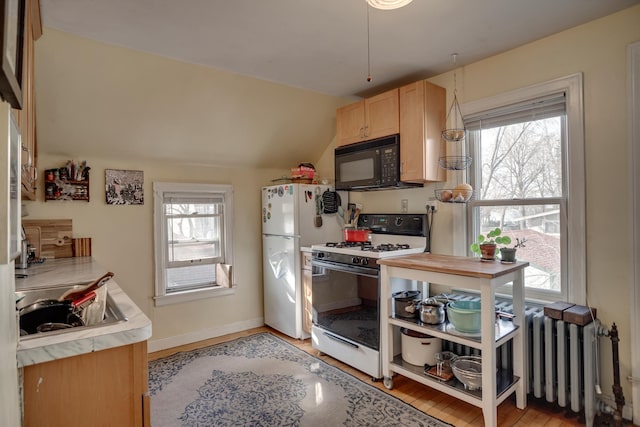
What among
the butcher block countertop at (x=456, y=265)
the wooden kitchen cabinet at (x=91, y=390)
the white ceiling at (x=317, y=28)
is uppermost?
the white ceiling at (x=317, y=28)

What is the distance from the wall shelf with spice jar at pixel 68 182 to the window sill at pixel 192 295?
1.10 m

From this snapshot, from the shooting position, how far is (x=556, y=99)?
7.66 ft

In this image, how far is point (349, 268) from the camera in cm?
275

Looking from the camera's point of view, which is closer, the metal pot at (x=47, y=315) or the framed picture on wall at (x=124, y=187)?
the metal pot at (x=47, y=315)

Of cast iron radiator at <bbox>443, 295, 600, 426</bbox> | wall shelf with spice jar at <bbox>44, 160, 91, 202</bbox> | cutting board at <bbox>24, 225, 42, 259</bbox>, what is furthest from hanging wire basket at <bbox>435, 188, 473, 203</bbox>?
cutting board at <bbox>24, 225, 42, 259</bbox>

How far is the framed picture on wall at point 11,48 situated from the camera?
525 millimetres

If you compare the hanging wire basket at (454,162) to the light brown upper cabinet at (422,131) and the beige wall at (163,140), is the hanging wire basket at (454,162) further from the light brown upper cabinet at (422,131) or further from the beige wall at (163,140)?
the beige wall at (163,140)

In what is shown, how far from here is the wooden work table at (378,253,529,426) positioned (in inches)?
76.4

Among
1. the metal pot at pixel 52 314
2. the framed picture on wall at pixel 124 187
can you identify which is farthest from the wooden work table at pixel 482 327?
the framed picture on wall at pixel 124 187

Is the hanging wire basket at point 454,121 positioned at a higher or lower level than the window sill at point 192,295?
higher

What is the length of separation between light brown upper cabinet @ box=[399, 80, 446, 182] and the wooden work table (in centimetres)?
67

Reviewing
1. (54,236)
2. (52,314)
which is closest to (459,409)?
(52,314)

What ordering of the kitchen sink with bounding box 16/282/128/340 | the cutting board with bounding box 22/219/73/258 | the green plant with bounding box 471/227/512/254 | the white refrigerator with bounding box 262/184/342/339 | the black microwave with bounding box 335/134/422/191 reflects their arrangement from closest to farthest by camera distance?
the kitchen sink with bounding box 16/282/128/340, the green plant with bounding box 471/227/512/254, the cutting board with bounding box 22/219/73/258, the black microwave with bounding box 335/134/422/191, the white refrigerator with bounding box 262/184/342/339

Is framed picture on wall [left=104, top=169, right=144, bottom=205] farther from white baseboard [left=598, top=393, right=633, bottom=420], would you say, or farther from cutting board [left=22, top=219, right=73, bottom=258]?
white baseboard [left=598, top=393, right=633, bottom=420]
